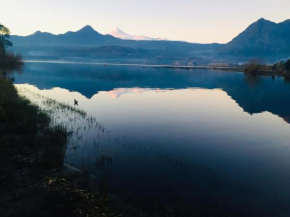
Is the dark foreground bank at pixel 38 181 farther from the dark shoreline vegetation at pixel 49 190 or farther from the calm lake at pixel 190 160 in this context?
the calm lake at pixel 190 160

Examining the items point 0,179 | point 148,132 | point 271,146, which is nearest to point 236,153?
point 271,146

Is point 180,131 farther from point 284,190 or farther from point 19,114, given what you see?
point 19,114

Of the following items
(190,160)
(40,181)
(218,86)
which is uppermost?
(218,86)

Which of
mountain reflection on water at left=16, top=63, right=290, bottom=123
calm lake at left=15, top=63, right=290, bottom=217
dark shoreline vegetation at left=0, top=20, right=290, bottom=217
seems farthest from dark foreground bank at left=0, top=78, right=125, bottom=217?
mountain reflection on water at left=16, top=63, right=290, bottom=123

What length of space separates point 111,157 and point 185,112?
90.2ft

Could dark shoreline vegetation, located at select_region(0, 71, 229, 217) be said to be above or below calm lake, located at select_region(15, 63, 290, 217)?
above

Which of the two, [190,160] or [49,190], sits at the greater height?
[49,190]

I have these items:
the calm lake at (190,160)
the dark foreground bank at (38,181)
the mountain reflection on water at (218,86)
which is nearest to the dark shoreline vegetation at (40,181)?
the dark foreground bank at (38,181)

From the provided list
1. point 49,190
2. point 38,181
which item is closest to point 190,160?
point 49,190

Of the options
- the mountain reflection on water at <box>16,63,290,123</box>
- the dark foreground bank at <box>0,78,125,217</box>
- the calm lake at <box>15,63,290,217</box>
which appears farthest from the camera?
the mountain reflection on water at <box>16,63,290,123</box>

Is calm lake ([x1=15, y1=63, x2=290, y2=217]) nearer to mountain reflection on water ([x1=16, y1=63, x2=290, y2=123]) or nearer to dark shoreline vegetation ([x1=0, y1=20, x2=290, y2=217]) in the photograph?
dark shoreline vegetation ([x1=0, y1=20, x2=290, y2=217])

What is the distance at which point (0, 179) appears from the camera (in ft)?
47.6

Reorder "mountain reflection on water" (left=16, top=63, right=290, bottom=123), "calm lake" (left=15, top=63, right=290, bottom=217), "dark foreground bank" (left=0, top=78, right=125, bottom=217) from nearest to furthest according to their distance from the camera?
"dark foreground bank" (left=0, top=78, right=125, bottom=217), "calm lake" (left=15, top=63, right=290, bottom=217), "mountain reflection on water" (left=16, top=63, right=290, bottom=123)

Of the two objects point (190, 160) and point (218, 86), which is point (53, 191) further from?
point (218, 86)
